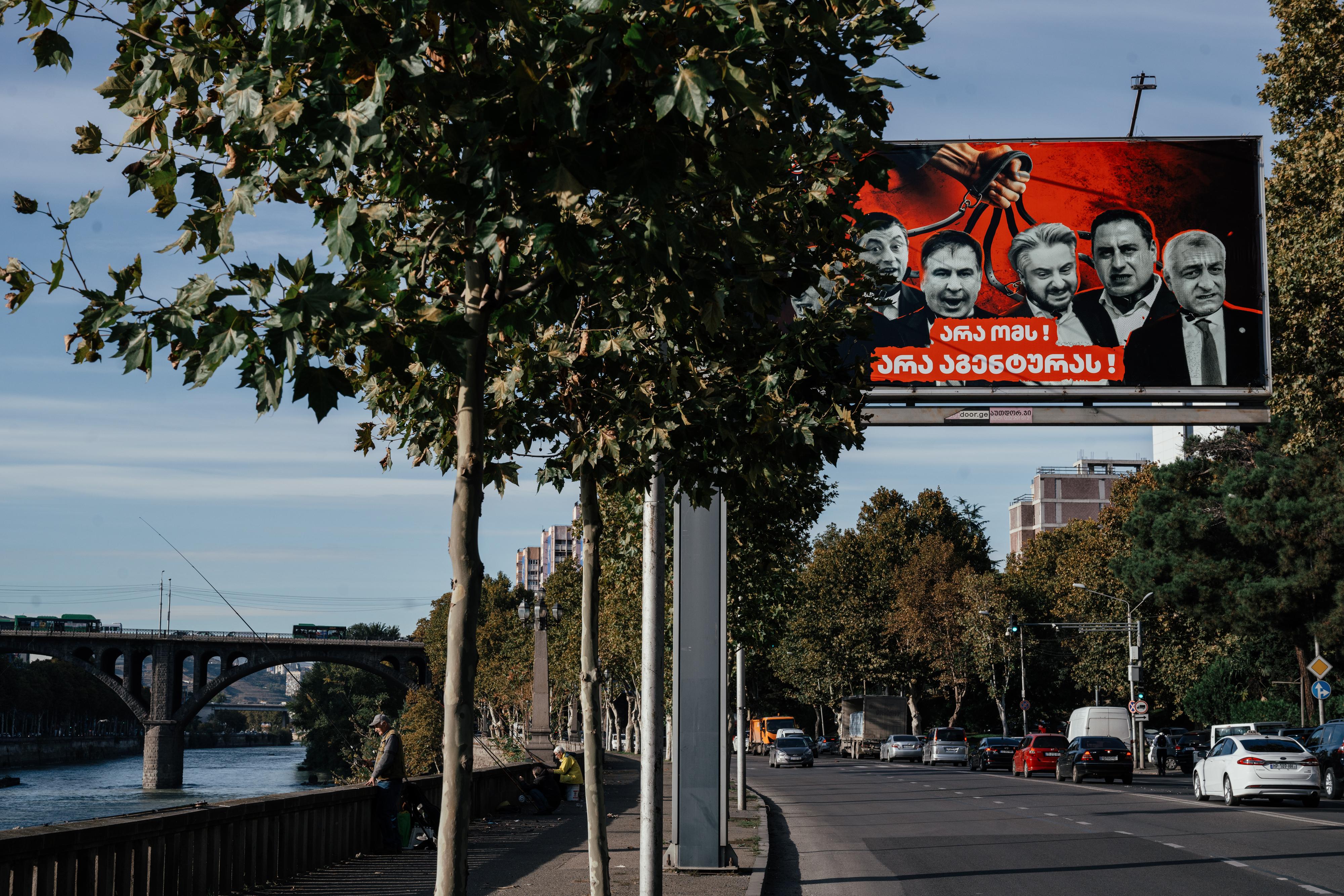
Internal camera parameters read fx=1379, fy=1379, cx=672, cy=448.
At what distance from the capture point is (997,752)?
5422cm

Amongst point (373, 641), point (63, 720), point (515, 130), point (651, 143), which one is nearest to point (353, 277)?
point (515, 130)

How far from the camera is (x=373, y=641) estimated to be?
116875 mm

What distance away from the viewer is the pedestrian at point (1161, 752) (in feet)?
167

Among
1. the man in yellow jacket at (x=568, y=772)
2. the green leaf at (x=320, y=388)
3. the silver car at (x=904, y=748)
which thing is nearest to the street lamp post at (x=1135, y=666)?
the silver car at (x=904, y=748)

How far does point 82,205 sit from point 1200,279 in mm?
18154

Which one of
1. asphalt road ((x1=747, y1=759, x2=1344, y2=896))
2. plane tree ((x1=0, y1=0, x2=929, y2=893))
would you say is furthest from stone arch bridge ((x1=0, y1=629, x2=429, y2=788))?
plane tree ((x1=0, y1=0, x2=929, y2=893))

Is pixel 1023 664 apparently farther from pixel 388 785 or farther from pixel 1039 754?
pixel 388 785

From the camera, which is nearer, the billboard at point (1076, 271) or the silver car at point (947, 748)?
the billboard at point (1076, 271)

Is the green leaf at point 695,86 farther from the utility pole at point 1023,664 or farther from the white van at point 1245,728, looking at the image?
the utility pole at point 1023,664

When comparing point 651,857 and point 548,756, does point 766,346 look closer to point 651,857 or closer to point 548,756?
point 651,857

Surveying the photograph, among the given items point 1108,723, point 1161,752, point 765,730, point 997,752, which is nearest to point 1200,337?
point 1161,752

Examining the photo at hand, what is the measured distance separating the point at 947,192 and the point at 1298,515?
112 ft

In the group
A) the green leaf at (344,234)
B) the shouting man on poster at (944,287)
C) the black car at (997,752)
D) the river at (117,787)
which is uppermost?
the shouting man on poster at (944,287)

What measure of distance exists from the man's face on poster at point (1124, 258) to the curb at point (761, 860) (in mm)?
9251
